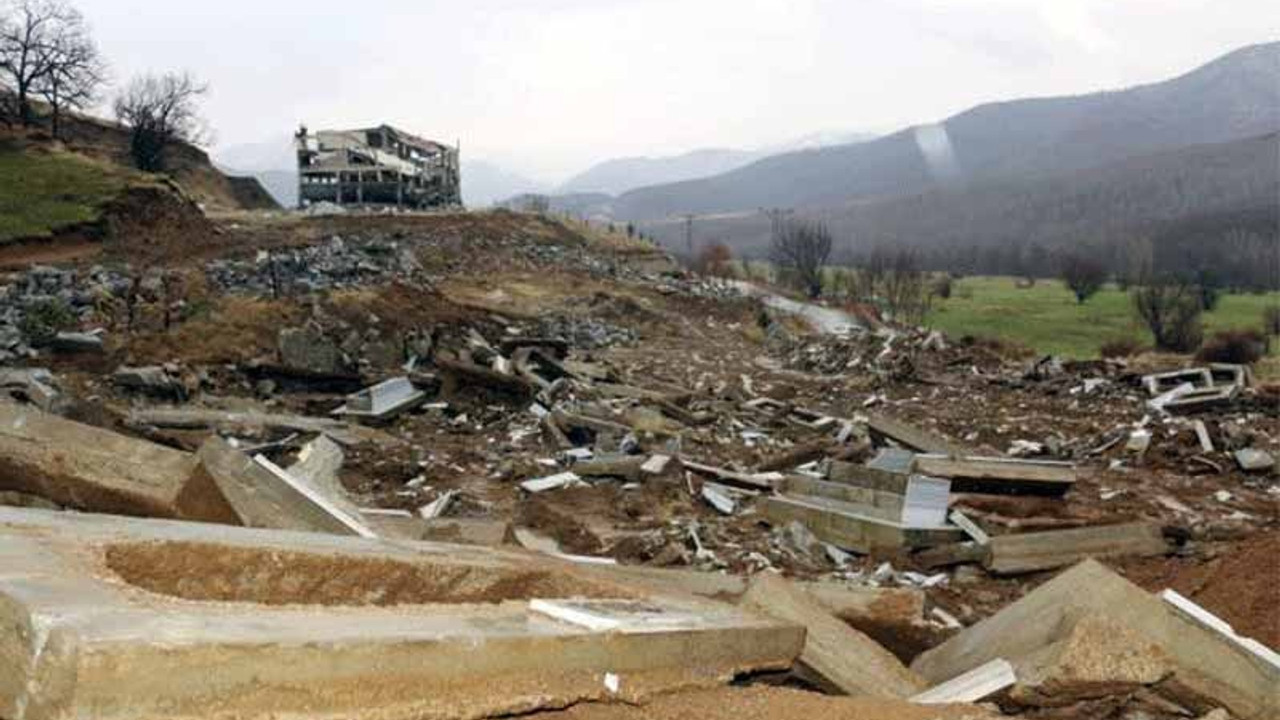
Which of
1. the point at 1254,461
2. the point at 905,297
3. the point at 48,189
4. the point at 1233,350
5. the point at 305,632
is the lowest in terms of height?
the point at 1233,350

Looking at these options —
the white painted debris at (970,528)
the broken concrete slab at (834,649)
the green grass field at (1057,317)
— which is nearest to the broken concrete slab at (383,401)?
the white painted debris at (970,528)

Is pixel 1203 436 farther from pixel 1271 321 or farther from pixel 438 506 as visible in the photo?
pixel 1271 321

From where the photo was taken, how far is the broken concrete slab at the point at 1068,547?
6637 mm

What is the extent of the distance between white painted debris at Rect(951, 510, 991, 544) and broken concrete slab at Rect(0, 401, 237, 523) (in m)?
4.89

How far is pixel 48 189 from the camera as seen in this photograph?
27.3 metres

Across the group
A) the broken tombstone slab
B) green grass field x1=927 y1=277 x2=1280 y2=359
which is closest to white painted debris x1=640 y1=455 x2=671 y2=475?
the broken tombstone slab

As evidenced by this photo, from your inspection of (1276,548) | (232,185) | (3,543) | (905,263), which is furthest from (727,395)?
(905,263)

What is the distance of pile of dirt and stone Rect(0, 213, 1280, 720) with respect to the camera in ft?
11.5

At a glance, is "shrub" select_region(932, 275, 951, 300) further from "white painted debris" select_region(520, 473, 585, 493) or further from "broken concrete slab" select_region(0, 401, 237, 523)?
"broken concrete slab" select_region(0, 401, 237, 523)

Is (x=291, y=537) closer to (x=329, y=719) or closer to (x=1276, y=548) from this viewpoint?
(x=329, y=719)

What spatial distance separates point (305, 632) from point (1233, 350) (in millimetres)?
32705

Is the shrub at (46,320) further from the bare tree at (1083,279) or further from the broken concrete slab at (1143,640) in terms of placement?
the bare tree at (1083,279)

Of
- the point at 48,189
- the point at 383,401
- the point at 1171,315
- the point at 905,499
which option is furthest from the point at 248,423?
the point at 1171,315

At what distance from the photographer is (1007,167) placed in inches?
7372
